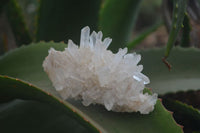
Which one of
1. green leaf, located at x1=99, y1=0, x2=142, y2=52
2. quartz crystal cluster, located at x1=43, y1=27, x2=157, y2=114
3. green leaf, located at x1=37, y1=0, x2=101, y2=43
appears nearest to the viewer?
quartz crystal cluster, located at x1=43, y1=27, x2=157, y2=114

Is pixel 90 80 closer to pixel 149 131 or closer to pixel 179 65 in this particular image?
pixel 149 131

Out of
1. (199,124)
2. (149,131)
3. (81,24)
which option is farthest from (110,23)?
(149,131)

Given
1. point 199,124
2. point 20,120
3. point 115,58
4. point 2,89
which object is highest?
point 115,58

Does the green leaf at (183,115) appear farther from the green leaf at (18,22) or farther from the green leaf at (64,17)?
the green leaf at (18,22)

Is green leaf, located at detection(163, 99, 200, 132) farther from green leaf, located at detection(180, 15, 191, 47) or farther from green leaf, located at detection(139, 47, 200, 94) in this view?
green leaf, located at detection(180, 15, 191, 47)

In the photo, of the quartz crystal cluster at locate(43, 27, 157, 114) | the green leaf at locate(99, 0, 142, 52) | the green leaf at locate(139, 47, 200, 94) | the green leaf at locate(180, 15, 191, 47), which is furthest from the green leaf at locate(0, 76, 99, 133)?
the green leaf at locate(180, 15, 191, 47)

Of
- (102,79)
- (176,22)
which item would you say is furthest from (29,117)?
(176,22)

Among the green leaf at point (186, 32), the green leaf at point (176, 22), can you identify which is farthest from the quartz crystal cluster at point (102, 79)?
the green leaf at point (186, 32)
